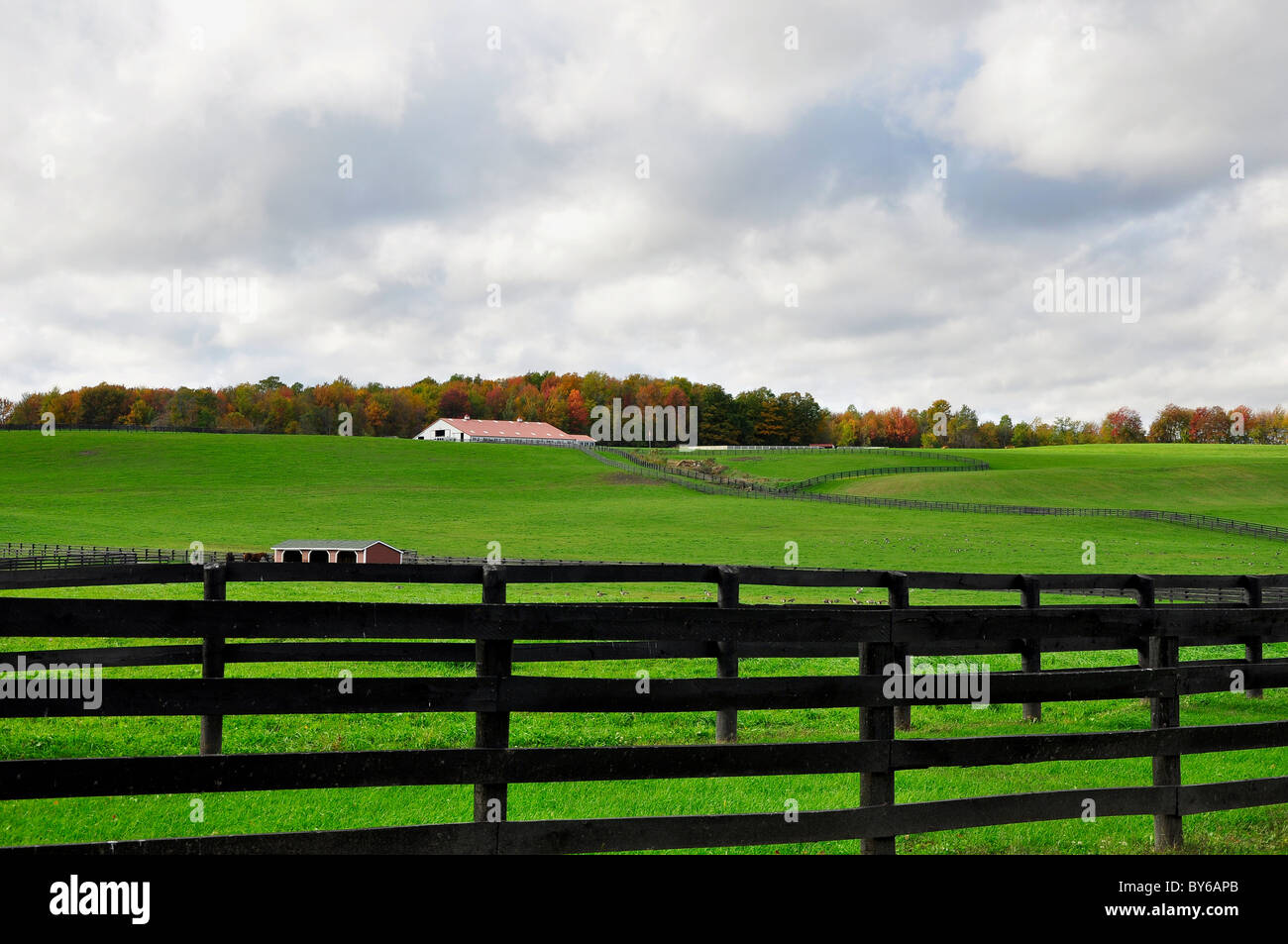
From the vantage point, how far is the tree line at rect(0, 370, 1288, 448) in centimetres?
15662

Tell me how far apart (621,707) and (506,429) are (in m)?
148

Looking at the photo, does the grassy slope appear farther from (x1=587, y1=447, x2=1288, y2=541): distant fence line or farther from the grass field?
(x1=587, y1=447, x2=1288, y2=541): distant fence line

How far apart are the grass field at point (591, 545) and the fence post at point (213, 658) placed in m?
0.64

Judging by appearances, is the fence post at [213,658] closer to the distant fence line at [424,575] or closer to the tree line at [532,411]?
the distant fence line at [424,575]

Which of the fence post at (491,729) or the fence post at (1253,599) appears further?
the fence post at (1253,599)

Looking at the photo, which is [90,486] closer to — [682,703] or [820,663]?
[820,663]

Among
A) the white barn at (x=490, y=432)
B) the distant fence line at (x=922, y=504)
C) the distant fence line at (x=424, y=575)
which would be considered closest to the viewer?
the distant fence line at (x=424, y=575)

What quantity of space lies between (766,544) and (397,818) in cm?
4947

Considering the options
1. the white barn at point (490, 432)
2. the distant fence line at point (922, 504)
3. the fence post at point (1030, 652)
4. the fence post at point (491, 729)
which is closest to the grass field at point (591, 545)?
the fence post at point (1030, 652)

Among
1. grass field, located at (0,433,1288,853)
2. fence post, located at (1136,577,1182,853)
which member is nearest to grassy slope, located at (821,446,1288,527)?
grass field, located at (0,433,1288,853)

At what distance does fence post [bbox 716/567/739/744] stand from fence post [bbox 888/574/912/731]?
1261mm

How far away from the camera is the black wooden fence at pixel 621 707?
4527 millimetres

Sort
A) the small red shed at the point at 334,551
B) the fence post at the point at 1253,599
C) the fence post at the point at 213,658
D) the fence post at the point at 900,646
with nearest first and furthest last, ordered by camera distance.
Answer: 1. the fence post at the point at 900,646
2. the fence post at the point at 213,658
3. the fence post at the point at 1253,599
4. the small red shed at the point at 334,551
